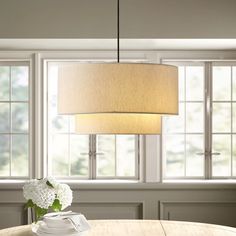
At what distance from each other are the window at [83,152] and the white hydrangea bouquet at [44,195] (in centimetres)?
187

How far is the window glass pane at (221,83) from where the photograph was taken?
→ 440 cm

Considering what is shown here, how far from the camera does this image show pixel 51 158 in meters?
4.41

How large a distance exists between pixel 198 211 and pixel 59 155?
1.41 meters

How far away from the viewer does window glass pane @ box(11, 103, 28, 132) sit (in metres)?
4.39

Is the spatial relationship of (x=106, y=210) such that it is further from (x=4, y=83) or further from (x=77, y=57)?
(x=4, y=83)

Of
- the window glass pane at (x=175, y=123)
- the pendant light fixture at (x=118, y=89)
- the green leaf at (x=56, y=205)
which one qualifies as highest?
the pendant light fixture at (x=118, y=89)

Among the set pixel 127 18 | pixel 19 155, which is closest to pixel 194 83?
pixel 127 18

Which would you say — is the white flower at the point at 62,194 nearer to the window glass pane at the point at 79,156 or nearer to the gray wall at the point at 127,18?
the gray wall at the point at 127,18

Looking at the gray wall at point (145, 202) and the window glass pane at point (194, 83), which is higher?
the window glass pane at point (194, 83)

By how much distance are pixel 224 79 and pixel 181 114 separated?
529 mm

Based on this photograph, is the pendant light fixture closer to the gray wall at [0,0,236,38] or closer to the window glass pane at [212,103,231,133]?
the gray wall at [0,0,236,38]

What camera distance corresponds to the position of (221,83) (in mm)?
4406

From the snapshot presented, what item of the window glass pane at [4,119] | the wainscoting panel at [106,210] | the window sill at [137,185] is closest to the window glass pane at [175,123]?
the window sill at [137,185]

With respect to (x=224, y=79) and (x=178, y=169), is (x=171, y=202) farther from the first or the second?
(x=224, y=79)
